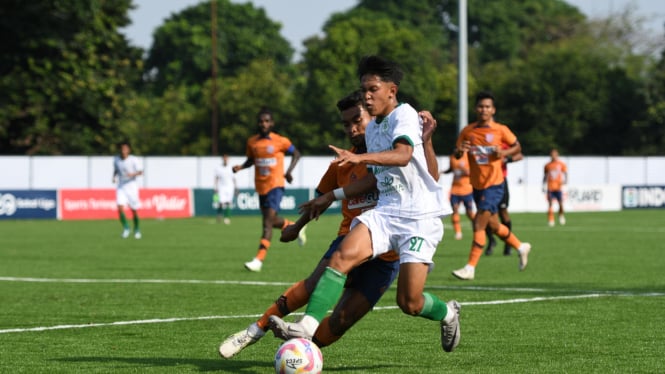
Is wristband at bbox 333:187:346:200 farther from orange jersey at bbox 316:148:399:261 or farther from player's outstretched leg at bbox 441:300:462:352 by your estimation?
player's outstretched leg at bbox 441:300:462:352

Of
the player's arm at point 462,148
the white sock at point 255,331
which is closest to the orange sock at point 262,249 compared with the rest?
the player's arm at point 462,148

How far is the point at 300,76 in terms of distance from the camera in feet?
341

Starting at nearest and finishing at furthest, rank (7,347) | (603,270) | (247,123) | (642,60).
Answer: (7,347), (603,270), (247,123), (642,60)

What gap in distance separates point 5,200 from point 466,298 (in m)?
28.9

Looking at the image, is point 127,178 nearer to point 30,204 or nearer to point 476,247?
point 30,204

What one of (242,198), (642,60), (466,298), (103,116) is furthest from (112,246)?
(642,60)

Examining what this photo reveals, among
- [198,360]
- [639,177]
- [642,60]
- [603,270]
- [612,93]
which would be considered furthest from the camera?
[642,60]

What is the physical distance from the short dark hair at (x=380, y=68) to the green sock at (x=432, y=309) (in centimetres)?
140

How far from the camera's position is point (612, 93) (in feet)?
245

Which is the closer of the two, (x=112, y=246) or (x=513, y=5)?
(x=112, y=246)

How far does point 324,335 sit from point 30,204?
108 ft

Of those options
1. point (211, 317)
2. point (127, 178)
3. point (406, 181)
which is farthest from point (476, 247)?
point (127, 178)

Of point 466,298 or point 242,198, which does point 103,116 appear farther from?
point 466,298

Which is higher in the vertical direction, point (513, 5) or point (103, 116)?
point (513, 5)
